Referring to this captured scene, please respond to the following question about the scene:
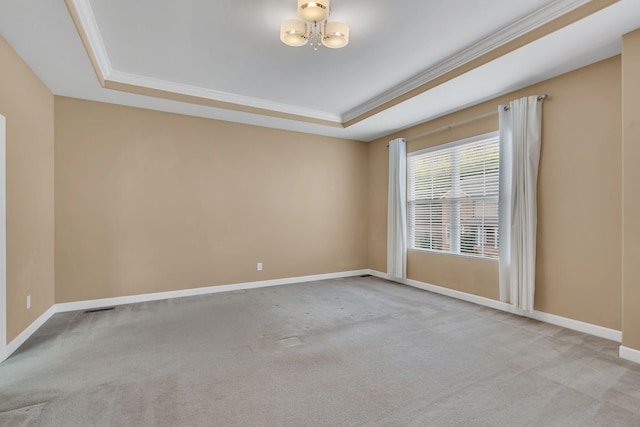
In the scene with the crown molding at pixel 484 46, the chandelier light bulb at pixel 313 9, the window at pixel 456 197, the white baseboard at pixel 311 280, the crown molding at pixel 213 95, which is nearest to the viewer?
the chandelier light bulb at pixel 313 9

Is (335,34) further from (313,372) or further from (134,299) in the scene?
(134,299)

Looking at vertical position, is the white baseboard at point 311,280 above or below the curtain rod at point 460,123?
below

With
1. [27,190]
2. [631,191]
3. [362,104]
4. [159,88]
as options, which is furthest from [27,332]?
[631,191]

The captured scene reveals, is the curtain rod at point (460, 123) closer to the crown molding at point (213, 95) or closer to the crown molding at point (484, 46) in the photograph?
the crown molding at point (484, 46)

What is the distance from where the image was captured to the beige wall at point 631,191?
2531 mm

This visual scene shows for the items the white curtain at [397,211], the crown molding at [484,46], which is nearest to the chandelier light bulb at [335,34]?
the crown molding at [484,46]

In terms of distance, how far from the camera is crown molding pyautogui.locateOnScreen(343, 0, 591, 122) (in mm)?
Answer: 2480

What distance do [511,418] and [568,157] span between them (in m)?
2.79

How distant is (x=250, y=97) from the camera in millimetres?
4445

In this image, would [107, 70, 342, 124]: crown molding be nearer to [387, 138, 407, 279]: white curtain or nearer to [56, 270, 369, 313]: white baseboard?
[387, 138, 407, 279]: white curtain

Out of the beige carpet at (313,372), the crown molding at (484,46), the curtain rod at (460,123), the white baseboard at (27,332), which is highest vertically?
the crown molding at (484,46)

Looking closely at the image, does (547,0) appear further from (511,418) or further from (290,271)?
(290,271)

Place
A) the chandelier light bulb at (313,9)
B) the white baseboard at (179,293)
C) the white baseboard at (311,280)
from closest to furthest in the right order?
the chandelier light bulb at (313,9) → the white baseboard at (311,280) → the white baseboard at (179,293)

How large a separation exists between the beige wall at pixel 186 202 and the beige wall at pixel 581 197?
3324 millimetres
